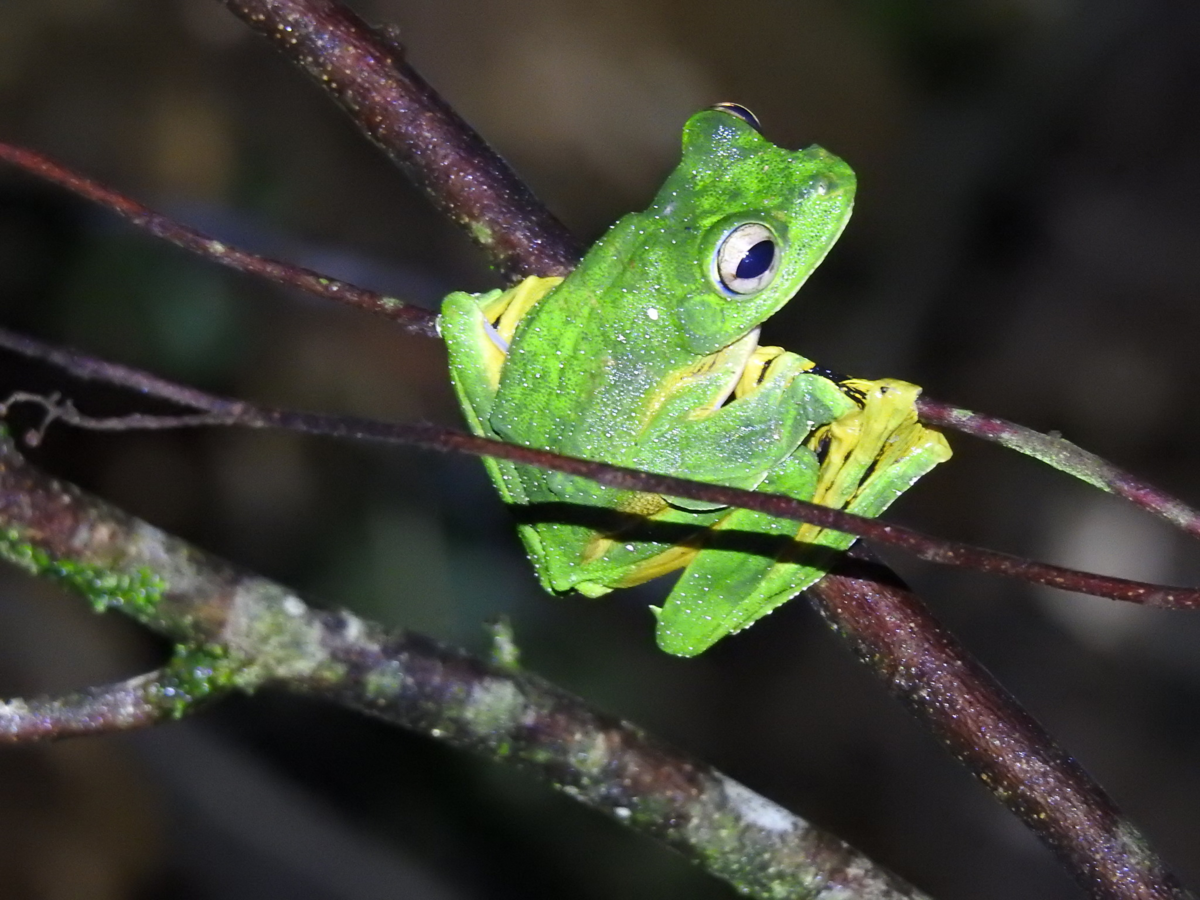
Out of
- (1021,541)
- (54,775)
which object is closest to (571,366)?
(54,775)

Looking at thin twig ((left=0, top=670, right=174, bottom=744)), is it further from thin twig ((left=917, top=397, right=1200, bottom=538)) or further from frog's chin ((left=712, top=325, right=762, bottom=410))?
thin twig ((left=917, top=397, right=1200, bottom=538))

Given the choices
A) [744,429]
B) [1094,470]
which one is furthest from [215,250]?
[1094,470]

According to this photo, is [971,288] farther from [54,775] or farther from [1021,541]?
[54,775]

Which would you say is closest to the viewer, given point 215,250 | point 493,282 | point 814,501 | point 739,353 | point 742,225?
point 215,250

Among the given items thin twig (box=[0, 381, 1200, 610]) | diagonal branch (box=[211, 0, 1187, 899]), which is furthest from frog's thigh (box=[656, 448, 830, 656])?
thin twig (box=[0, 381, 1200, 610])

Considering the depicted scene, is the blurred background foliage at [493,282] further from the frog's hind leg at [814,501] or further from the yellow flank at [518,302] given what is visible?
the frog's hind leg at [814,501]

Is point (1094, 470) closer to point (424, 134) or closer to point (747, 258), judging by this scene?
point (747, 258)

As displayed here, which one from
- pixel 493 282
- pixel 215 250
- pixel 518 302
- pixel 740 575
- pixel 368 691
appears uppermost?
pixel 493 282
